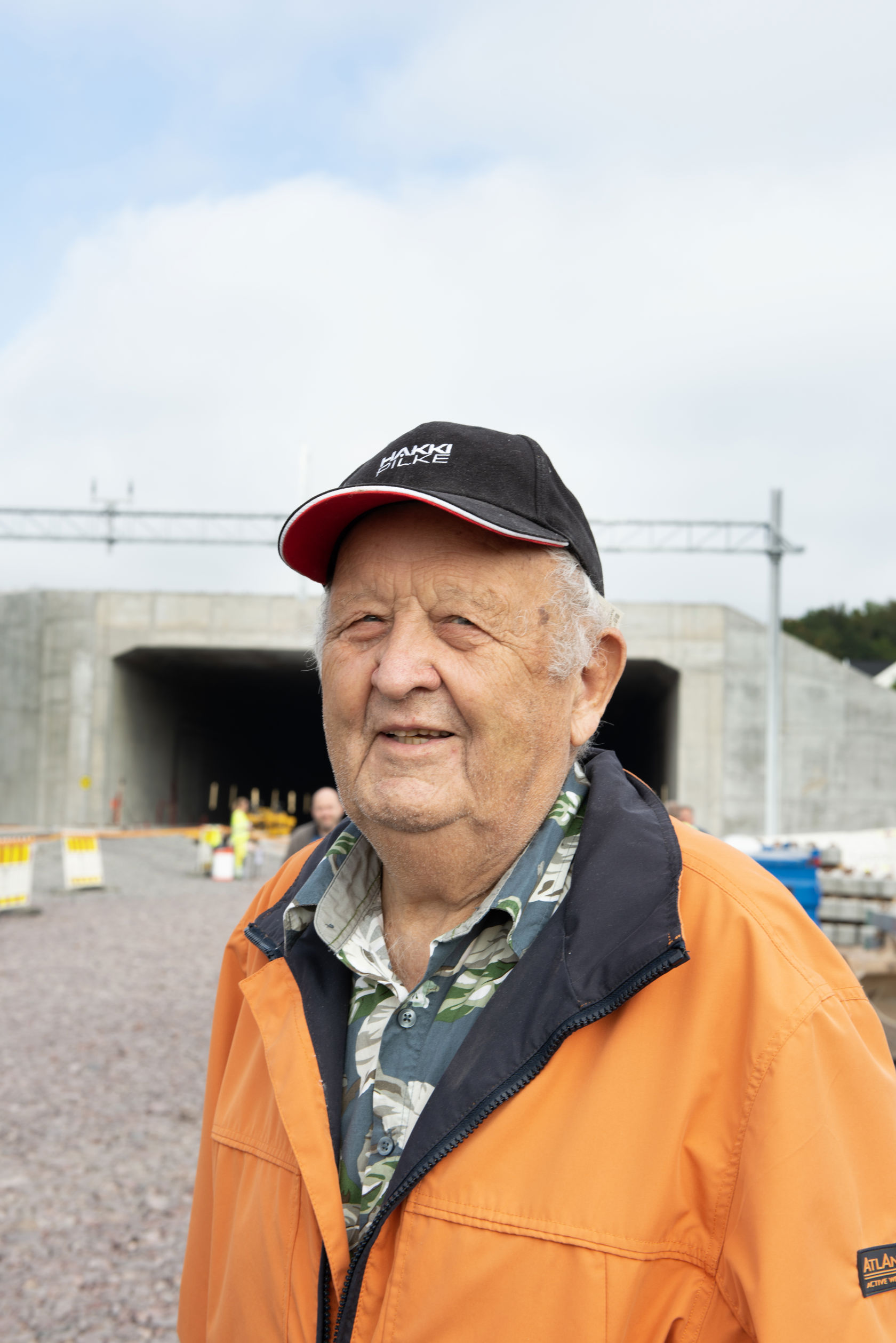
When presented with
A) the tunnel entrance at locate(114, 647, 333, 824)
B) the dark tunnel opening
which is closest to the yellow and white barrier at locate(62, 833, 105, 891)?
the tunnel entrance at locate(114, 647, 333, 824)

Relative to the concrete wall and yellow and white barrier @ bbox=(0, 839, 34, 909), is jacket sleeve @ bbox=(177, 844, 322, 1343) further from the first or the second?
the concrete wall

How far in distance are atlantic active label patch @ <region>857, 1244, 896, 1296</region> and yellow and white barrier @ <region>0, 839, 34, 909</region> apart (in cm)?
1462

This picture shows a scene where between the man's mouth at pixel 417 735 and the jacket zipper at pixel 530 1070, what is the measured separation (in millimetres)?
537

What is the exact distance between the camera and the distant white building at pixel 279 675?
97.7 ft

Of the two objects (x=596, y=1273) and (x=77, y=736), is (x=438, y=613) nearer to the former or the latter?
(x=596, y=1273)

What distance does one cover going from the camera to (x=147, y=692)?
116ft

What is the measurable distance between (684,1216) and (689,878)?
18.6 inches

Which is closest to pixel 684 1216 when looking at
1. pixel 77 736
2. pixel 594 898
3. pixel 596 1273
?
pixel 596 1273

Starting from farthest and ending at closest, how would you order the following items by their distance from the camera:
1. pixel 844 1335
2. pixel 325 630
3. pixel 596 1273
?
1. pixel 325 630
2. pixel 596 1273
3. pixel 844 1335

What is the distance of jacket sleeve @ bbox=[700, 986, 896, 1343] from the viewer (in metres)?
1.35

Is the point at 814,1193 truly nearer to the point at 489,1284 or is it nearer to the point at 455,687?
the point at 489,1284

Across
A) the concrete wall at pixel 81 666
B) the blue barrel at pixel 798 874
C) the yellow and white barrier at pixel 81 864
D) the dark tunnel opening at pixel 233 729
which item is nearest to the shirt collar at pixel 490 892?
the blue barrel at pixel 798 874

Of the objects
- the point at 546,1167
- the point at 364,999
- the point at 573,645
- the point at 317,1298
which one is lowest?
the point at 317,1298

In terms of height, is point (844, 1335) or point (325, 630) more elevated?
point (325, 630)
